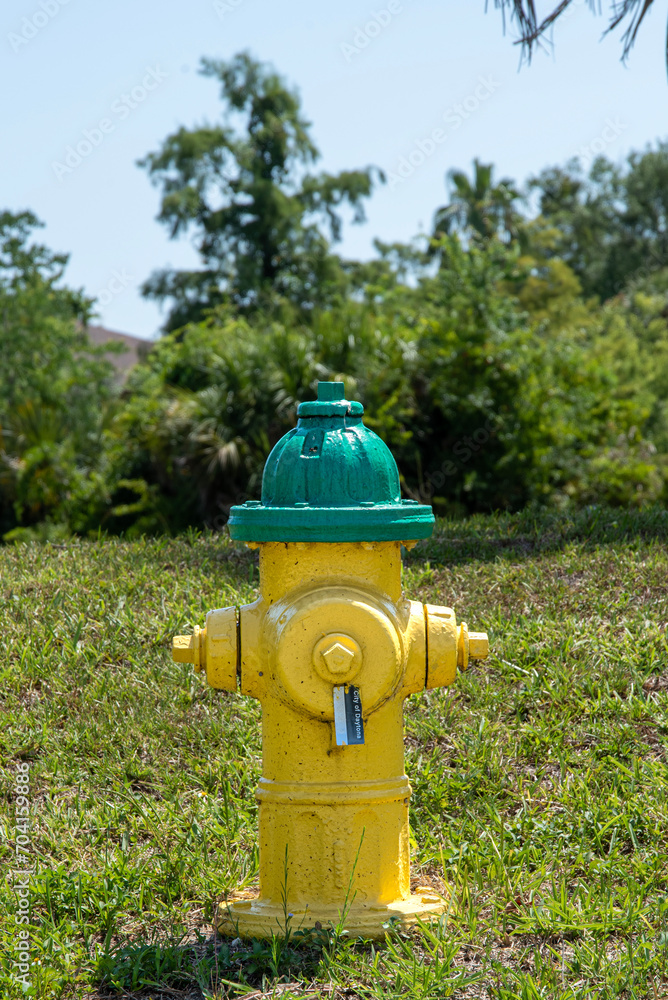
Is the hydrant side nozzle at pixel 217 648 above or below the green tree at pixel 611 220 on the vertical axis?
below

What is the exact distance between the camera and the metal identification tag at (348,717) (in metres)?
2.27

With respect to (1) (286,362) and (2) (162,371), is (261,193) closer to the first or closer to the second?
(2) (162,371)

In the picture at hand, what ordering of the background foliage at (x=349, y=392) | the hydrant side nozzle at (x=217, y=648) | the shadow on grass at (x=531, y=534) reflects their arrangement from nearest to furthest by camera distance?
the hydrant side nozzle at (x=217, y=648), the shadow on grass at (x=531, y=534), the background foliage at (x=349, y=392)

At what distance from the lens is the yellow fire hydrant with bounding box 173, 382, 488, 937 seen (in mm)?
2318

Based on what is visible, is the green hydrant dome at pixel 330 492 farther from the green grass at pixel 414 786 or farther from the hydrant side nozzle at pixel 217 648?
the green grass at pixel 414 786

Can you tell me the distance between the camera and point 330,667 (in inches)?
89.7

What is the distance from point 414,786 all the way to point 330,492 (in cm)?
133

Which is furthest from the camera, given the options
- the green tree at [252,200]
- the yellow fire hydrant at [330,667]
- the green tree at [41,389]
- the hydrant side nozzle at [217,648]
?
the green tree at [252,200]

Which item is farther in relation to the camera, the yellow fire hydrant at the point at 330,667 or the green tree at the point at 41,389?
the green tree at the point at 41,389

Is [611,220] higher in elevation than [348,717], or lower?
higher

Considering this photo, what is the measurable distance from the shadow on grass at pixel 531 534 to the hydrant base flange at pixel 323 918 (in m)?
2.47

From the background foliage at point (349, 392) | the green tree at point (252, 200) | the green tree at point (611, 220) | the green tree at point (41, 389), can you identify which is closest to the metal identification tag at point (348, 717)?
the background foliage at point (349, 392)

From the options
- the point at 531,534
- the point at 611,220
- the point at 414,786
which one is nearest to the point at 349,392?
the point at 531,534

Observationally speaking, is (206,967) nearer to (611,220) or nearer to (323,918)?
(323,918)
